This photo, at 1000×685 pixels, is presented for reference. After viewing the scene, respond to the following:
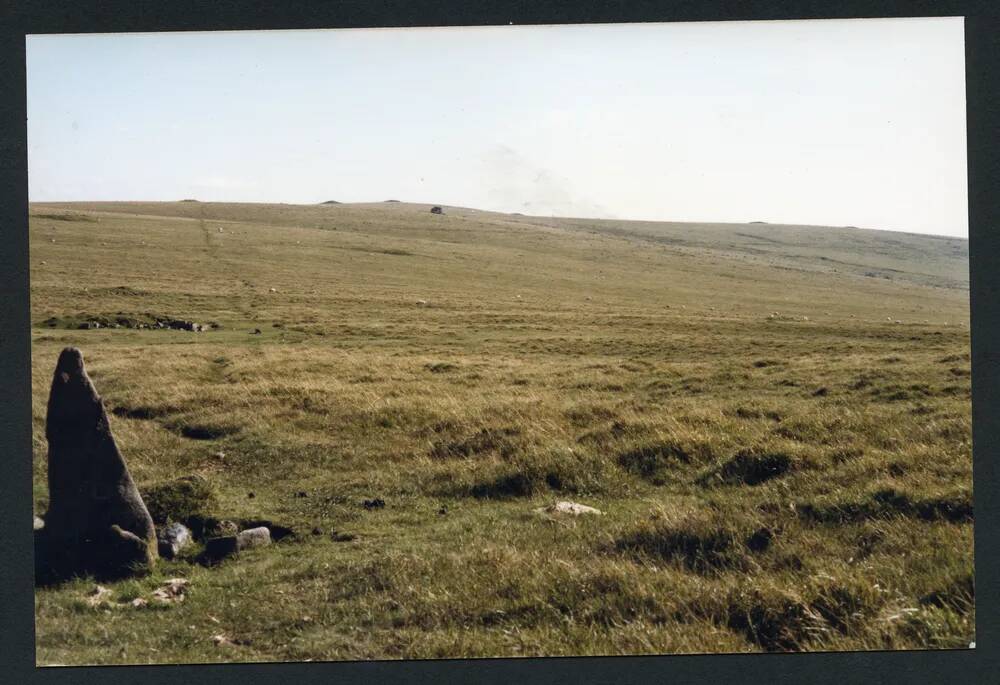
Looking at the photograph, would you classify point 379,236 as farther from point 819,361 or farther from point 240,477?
point 240,477

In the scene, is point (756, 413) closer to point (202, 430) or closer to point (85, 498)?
point (202, 430)

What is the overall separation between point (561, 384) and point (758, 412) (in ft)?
20.8

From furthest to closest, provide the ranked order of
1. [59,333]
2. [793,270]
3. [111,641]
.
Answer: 1. [793,270]
2. [59,333]
3. [111,641]

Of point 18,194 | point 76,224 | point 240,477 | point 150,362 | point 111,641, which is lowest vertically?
point 111,641

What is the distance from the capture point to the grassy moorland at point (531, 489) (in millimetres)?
7906

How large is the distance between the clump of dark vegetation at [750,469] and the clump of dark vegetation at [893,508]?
4.80 feet

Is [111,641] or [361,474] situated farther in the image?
[361,474]

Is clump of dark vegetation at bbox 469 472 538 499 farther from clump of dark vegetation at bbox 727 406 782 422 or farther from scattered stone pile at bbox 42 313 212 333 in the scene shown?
scattered stone pile at bbox 42 313 212 333

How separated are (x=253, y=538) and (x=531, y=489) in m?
3.96

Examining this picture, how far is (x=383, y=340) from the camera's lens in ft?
103

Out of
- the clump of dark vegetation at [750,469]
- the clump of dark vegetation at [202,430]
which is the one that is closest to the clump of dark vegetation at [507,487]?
the clump of dark vegetation at [750,469]

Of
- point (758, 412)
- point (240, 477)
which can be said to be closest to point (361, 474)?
point (240, 477)

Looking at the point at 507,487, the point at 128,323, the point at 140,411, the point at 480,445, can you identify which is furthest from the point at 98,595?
the point at 128,323

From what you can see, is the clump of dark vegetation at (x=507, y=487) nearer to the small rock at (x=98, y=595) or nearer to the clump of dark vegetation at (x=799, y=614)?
the clump of dark vegetation at (x=799, y=614)
